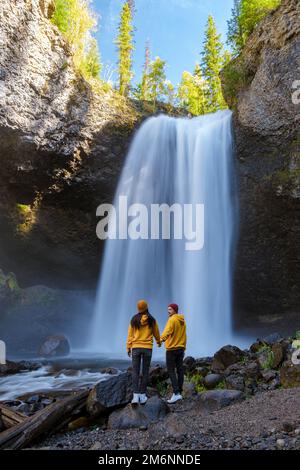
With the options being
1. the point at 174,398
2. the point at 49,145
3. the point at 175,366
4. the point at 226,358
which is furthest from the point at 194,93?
the point at 174,398

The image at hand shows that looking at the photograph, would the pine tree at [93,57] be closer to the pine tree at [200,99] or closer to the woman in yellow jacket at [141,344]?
the pine tree at [200,99]

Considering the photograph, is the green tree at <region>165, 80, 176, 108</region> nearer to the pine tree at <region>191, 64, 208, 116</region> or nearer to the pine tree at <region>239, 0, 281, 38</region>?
the pine tree at <region>191, 64, 208, 116</region>

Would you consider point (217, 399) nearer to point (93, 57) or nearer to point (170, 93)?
point (93, 57)

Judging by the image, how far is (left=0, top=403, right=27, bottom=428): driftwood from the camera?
6642 millimetres

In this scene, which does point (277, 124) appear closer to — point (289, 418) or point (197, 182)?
point (197, 182)

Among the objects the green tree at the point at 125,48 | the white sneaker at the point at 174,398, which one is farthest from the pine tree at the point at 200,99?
the white sneaker at the point at 174,398

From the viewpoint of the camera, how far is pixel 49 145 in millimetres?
18062

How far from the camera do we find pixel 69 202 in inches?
805

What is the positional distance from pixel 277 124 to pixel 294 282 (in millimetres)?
8471

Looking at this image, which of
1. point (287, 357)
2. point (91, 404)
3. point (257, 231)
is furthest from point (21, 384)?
point (257, 231)

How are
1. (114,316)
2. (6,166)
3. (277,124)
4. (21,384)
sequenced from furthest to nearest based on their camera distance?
(114,316) → (6,166) → (277,124) → (21,384)

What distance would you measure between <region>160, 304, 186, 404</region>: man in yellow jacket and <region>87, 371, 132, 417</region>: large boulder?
0.97m

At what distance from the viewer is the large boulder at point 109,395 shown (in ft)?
23.0

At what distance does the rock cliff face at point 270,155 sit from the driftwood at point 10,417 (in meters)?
14.7
